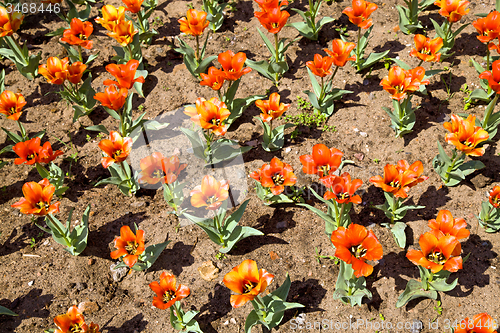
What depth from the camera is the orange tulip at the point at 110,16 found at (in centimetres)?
468

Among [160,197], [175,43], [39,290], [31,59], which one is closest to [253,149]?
[160,197]

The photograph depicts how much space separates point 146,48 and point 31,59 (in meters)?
1.50

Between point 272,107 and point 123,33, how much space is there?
83.0 inches

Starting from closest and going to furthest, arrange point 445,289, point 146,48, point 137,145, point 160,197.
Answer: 1. point 445,289
2. point 160,197
3. point 137,145
4. point 146,48

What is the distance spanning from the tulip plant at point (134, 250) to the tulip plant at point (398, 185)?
2.06 meters

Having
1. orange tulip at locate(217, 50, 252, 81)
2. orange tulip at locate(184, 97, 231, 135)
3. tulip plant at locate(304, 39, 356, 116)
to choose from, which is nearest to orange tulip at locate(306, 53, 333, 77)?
tulip plant at locate(304, 39, 356, 116)

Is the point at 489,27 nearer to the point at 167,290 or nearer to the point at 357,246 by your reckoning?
the point at 357,246

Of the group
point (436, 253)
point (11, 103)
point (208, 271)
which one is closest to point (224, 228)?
point (208, 271)

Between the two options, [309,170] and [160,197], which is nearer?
[309,170]

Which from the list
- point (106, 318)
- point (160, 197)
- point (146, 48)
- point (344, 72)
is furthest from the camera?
point (146, 48)

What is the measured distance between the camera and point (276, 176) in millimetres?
3689

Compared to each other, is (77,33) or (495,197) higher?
(77,33)

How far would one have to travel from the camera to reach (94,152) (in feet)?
15.5

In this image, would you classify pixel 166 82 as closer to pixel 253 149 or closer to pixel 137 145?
pixel 137 145
